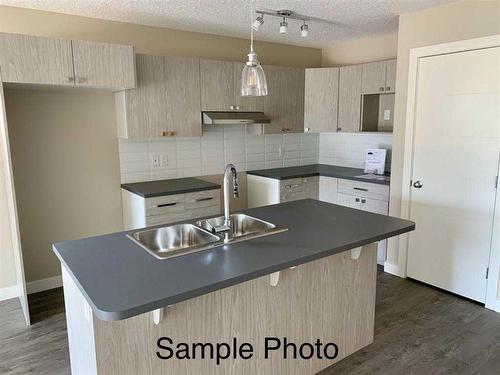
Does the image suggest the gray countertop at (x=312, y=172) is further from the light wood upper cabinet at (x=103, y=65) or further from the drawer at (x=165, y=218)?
the light wood upper cabinet at (x=103, y=65)

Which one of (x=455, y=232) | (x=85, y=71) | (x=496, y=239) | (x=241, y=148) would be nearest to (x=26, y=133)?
(x=85, y=71)

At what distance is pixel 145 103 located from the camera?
3.50 meters

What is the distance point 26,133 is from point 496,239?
4036 mm

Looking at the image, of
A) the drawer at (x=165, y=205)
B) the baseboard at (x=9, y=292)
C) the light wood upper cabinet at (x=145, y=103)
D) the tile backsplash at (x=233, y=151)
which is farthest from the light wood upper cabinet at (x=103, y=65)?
the baseboard at (x=9, y=292)

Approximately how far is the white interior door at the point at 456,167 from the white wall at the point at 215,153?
72.2 inches

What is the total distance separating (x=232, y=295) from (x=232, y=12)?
250cm

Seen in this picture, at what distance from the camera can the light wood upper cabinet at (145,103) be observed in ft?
11.3

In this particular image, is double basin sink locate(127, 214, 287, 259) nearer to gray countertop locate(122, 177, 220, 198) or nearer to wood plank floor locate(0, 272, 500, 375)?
wood plank floor locate(0, 272, 500, 375)

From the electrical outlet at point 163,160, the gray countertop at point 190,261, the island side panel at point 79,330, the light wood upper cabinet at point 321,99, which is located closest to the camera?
the gray countertop at point 190,261

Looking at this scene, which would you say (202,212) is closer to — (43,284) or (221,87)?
(221,87)

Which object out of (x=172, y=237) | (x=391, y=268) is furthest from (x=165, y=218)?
(x=391, y=268)

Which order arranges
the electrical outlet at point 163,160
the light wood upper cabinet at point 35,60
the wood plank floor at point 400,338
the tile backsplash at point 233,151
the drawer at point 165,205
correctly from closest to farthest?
the wood plank floor at point 400,338 < the light wood upper cabinet at point 35,60 < the drawer at point 165,205 < the tile backsplash at point 233,151 < the electrical outlet at point 163,160

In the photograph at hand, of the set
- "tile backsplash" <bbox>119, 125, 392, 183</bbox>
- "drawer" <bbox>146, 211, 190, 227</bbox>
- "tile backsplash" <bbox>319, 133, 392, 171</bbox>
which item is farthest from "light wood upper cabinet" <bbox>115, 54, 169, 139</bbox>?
"tile backsplash" <bbox>319, 133, 392, 171</bbox>

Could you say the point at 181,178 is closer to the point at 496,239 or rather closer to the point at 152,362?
the point at 152,362
